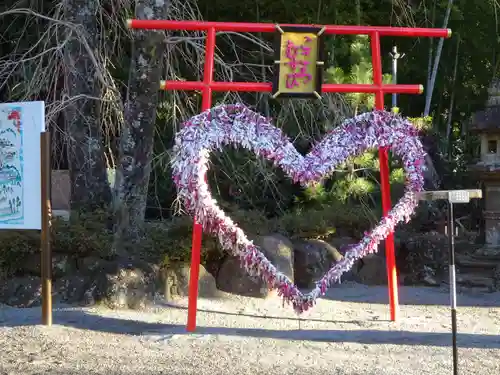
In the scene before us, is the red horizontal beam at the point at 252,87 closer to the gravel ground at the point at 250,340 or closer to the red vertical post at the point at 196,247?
the red vertical post at the point at 196,247

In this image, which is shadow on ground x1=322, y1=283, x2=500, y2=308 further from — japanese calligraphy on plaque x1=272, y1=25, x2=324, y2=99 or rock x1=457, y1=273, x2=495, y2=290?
japanese calligraphy on plaque x1=272, y1=25, x2=324, y2=99

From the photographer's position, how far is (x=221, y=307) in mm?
8930

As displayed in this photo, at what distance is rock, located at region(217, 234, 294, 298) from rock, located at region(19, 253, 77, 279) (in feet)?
6.91

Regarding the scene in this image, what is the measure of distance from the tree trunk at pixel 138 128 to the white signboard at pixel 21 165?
197 centimetres

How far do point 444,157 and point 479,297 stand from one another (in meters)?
7.93

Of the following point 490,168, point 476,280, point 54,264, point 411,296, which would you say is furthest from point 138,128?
point 476,280

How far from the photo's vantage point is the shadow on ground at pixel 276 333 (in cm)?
707

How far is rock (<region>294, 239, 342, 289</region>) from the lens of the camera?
1066 cm

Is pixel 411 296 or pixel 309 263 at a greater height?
pixel 309 263

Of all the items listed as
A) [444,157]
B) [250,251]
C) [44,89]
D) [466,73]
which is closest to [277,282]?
[250,251]

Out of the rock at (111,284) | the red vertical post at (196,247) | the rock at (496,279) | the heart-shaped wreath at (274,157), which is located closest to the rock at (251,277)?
the rock at (111,284)

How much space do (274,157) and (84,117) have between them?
4006 millimetres

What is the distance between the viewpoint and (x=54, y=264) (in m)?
9.02

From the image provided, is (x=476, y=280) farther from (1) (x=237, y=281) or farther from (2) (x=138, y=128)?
(2) (x=138, y=128)
